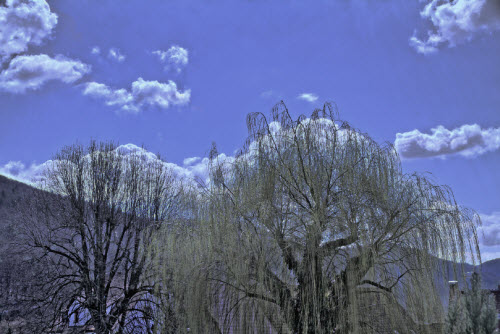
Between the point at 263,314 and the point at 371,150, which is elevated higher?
the point at 371,150

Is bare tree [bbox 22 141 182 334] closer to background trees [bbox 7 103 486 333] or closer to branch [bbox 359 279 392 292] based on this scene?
background trees [bbox 7 103 486 333]

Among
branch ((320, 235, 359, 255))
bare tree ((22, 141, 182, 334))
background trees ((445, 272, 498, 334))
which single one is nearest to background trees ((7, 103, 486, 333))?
branch ((320, 235, 359, 255))

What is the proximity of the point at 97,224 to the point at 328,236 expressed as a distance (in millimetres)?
13212

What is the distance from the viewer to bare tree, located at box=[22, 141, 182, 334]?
58.2 ft

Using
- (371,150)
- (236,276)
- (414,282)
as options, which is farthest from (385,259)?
(236,276)

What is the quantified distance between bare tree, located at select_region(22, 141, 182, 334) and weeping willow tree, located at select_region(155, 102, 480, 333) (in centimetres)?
965

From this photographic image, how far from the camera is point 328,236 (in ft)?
→ 27.5

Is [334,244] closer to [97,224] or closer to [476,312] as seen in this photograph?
[476,312]

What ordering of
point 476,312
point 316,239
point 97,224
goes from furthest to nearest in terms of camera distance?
point 97,224 < point 476,312 < point 316,239

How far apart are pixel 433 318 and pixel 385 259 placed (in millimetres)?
1499

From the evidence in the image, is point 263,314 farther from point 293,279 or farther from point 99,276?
point 99,276

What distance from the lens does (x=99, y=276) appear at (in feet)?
58.5

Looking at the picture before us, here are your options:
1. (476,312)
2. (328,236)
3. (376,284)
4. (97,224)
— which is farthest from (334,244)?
(97,224)

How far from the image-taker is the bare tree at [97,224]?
698 inches
